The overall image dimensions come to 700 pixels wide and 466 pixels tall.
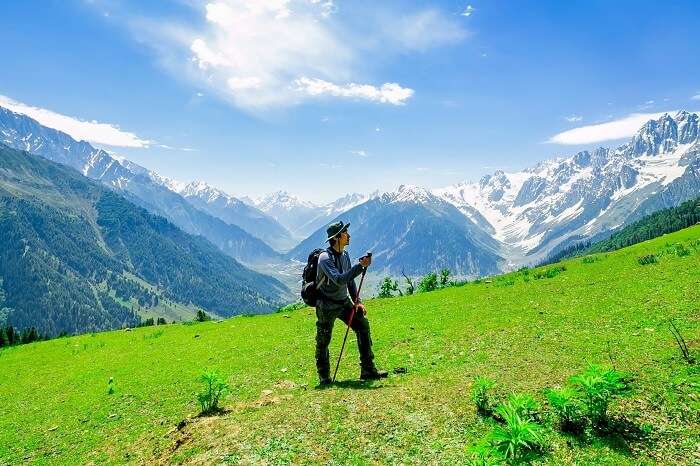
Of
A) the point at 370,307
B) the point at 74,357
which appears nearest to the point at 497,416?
the point at 370,307

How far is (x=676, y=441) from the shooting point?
25.8 ft

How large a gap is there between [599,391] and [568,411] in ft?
2.29

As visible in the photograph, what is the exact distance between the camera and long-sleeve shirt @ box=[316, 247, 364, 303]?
13.4 m

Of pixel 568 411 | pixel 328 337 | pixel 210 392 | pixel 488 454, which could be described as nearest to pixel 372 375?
pixel 328 337

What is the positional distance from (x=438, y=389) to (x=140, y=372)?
1452 cm

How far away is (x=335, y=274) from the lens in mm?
13477

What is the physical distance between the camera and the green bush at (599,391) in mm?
8391

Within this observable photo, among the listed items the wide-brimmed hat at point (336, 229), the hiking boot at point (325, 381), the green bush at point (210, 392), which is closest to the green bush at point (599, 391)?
the hiking boot at point (325, 381)

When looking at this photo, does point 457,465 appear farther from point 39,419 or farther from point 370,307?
point 370,307

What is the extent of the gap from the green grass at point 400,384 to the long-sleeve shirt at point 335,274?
2725 millimetres

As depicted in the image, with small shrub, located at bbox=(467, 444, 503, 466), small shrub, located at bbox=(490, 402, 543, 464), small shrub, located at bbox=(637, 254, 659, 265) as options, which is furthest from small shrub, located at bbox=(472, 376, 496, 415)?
small shrub, located at bbox=(637, 254, 659, 265)

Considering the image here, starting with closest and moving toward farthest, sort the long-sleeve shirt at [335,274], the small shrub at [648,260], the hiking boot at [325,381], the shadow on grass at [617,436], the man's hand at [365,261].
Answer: the shadow on grass at [617,436], the man's hand at [365,261], the long-sleeve shirt at [335,274], the hiking boot at [325,381], the small shrub at [648,260]

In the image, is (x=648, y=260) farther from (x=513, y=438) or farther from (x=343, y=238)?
(x=513, y=438)

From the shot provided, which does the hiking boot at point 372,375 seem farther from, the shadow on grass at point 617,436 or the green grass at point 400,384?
the shadow on grass at point 617,436
